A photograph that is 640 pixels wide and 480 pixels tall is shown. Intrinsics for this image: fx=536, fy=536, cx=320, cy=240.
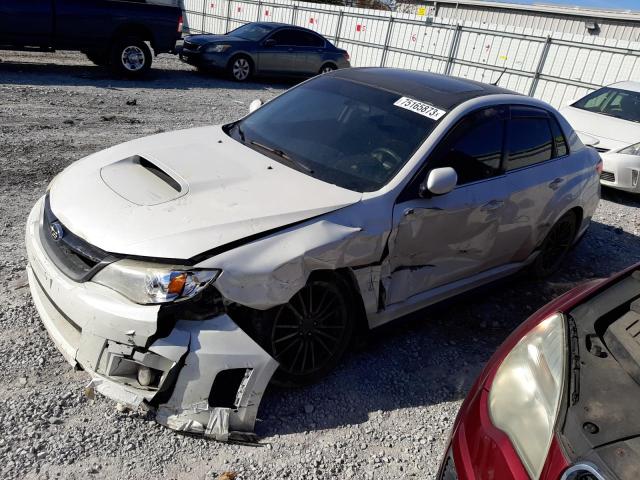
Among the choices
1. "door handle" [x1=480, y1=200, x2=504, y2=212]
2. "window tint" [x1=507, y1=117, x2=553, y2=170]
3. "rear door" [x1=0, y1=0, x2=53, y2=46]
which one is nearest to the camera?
"door handle" [x1=480, y1=200, x2=504, y2=212]

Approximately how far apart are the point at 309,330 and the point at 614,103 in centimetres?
850

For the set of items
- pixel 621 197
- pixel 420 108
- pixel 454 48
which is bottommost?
pixel 621 197

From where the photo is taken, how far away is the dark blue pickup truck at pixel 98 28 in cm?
992

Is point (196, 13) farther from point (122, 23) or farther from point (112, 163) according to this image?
point (112, 163)

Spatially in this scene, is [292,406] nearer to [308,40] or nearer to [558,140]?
[558,140]

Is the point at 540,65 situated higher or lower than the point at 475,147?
lower

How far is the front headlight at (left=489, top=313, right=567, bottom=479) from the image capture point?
174cm

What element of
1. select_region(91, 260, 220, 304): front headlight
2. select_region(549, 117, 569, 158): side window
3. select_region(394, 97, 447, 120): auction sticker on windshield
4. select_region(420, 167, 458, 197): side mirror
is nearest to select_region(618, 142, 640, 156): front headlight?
select_region(549, 117, 569, 158): side window

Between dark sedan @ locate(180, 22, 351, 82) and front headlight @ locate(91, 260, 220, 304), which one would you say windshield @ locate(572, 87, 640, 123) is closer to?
dark sedan @ locate(180, 22, 351, 82)

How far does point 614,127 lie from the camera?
845cm

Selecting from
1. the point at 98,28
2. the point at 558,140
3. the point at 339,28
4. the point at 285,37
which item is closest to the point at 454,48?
the point at 339,28

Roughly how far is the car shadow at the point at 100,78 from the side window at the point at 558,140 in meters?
8.59

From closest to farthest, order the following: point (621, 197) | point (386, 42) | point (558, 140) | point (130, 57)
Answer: point (558, 140) < point (621, 197) < point (130, 57) < point (386, 42)

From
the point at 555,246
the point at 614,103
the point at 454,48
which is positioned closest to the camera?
the point at 555,246
